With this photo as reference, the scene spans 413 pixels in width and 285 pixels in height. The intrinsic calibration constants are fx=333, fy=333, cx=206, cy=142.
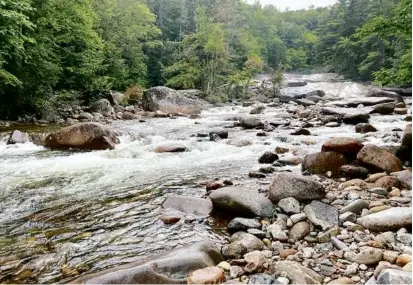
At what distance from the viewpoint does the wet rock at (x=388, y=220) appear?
3.99 m

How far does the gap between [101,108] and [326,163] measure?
1614cm

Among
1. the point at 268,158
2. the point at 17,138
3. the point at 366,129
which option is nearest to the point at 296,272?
the point at 268,158

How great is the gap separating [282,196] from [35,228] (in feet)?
12.0

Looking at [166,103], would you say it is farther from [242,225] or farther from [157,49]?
[242,225]

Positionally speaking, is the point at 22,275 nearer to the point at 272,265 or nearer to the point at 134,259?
the point at 134,259

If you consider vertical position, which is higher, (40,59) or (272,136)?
(40,59)

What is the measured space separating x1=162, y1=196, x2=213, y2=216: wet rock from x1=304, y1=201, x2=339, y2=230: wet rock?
1.49m

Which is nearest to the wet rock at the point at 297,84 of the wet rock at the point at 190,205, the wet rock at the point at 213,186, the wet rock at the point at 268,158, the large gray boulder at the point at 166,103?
the large gray boulder at the point at 166,103

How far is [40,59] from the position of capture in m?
16.2

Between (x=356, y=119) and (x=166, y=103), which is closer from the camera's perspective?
(x=356, y=119)

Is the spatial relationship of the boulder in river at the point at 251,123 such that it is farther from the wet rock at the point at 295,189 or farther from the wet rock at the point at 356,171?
the wet rock at the point at 295,189

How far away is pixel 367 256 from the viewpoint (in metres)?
3.39

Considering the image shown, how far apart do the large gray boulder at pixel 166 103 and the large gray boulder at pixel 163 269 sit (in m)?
20.6

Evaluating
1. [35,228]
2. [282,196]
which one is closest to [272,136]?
[282,196]
